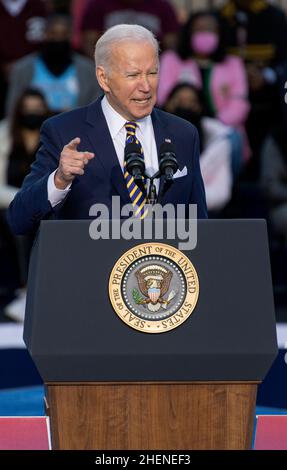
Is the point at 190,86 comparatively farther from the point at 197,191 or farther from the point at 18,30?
the point at 197,191

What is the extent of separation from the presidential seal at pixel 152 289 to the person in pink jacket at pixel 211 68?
484 cm

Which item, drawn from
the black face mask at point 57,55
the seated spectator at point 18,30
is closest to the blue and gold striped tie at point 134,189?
the black face mask at point 57,55

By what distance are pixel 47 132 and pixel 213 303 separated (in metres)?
0.85

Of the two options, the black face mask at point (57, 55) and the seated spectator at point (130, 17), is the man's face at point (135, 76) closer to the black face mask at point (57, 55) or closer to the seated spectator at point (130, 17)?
the black face mask at point (57, 55)

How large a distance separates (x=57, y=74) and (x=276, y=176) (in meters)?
1.58

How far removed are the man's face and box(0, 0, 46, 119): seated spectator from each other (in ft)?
15.9

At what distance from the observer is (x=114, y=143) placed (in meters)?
3.64

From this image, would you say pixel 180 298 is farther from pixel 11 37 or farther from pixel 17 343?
pixel 11 37

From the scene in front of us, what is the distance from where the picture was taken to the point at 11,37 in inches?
328

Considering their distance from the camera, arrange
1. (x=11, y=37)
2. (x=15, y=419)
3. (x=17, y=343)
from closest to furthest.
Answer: (x=15, y=419) → (x=17, y=343) → (x=11, y=37)

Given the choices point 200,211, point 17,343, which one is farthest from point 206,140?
point 200,211

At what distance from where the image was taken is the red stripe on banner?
3746 millimetres

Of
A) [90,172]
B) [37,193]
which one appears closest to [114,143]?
[90,172]

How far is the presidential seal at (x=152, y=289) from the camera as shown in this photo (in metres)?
3.18
